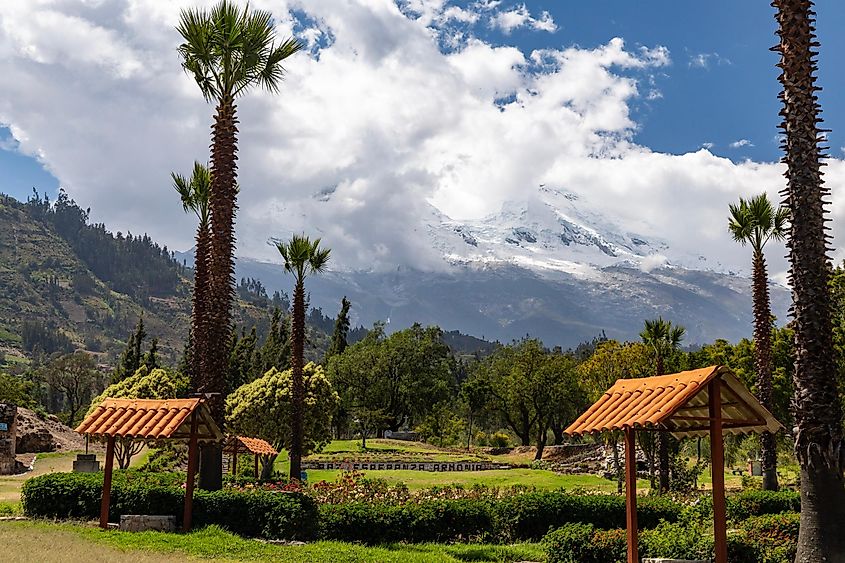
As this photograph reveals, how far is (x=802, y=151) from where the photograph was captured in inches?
468

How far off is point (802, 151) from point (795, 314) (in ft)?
8.53

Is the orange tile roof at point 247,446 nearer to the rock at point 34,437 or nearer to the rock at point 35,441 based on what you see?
the rock at point 34,437

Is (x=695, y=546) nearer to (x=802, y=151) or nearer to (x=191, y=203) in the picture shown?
(x=802, y=151)

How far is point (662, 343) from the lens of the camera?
32.8 m

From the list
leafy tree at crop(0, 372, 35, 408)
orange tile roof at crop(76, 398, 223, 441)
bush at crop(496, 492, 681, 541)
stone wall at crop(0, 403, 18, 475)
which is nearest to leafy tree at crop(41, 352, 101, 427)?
leafy tree at crop(0, 372, 35, 408)

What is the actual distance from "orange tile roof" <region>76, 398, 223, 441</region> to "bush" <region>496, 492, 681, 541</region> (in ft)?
21.5

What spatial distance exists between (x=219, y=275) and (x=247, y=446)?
365 inches

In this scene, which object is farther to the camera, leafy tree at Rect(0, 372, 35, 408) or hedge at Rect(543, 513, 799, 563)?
leafy tree at Rect(0, 372, 35, 408)

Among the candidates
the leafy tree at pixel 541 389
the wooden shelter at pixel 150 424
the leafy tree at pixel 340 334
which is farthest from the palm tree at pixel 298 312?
the leafy tree at pixel 340 334

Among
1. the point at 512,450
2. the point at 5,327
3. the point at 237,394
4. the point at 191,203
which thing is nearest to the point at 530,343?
the point at 512,450

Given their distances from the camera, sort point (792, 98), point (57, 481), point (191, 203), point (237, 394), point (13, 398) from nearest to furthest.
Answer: point (792, 98)
point (57, 481)
point (191, 203)
point (237, 394)
point (13, 398)

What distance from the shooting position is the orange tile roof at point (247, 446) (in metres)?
25.3

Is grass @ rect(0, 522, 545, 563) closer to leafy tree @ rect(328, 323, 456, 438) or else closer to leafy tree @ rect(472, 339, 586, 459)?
leafy tree @ rect(472, 339, 586, 459)

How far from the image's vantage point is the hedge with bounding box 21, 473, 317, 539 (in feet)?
49.6
